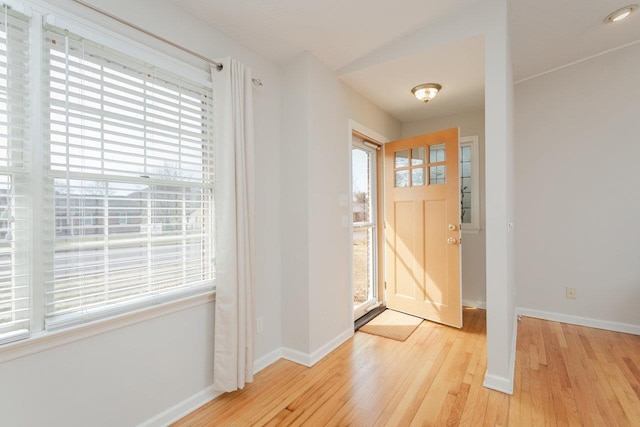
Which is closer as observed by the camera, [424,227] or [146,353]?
[146,353]

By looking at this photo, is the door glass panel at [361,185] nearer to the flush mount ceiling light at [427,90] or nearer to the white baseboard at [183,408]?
the flush mount ceiling light at [427,90]

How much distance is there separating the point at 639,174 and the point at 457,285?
82.5 inches

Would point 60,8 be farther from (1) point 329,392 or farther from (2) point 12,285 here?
(1) point 329,392

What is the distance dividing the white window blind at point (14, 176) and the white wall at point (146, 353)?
21 centimetres

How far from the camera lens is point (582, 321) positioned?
3268mm

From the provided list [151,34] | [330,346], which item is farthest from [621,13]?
[330,346]

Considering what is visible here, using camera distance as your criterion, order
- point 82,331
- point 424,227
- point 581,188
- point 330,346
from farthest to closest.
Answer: point 424,227, point 581,188, point 330,346, point 82,331

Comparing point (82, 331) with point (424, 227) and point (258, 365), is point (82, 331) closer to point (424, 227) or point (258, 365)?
point (258, 365)

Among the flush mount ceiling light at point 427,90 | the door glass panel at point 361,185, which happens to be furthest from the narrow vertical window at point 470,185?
the door glass panel at point 361,185

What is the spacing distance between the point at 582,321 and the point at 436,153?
241 centimetres

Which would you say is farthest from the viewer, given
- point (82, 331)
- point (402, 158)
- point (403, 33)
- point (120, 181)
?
point (402, 158)

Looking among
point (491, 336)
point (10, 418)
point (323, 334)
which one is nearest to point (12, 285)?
point (10, 418)

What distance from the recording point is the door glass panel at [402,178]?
11.6 feet

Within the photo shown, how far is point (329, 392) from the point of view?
6.78 ft
